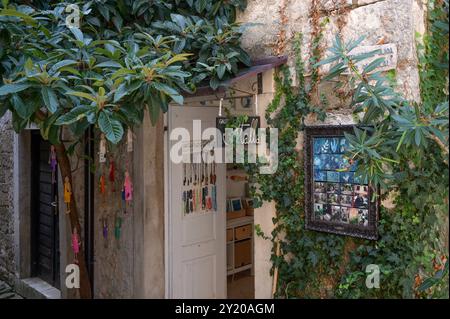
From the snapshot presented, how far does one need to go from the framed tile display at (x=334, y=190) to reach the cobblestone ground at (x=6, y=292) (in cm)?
509

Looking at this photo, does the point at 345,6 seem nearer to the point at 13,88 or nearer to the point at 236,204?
the point at 13,88

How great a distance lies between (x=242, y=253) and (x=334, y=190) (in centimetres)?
379

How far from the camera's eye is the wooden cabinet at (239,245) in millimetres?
6961

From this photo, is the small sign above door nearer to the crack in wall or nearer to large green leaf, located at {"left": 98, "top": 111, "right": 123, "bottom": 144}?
the crack in wall

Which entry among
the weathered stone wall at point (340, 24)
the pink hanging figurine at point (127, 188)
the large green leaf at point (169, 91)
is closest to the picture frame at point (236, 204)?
the pink hanging figurine at point (127, 188)

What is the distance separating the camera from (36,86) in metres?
3.13

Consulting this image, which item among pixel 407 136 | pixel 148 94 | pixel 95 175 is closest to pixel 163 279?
pixel 95 175

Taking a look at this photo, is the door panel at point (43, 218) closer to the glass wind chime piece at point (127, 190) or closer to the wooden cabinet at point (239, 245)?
the glass wind chime piece at point (127, 190)

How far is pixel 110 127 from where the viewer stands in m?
2.99

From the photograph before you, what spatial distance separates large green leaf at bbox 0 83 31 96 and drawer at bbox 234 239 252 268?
459 centimetres

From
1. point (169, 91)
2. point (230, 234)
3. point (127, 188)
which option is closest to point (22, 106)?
point (169, 91)

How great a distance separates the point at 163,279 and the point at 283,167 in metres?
2.24

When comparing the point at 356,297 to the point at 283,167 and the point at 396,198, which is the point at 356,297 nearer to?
the point at 396,198

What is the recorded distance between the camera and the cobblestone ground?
272 inches
